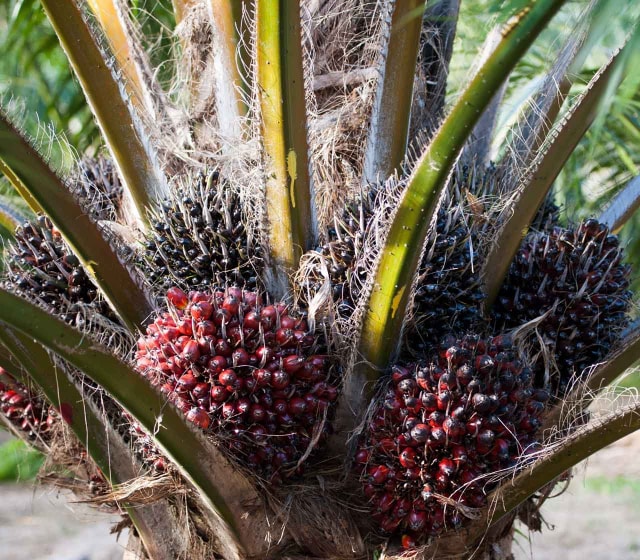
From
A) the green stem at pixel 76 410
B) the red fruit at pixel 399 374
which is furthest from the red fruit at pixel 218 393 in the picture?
the red fruit at pixel 399 374

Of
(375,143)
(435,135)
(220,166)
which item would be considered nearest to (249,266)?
(220,166)

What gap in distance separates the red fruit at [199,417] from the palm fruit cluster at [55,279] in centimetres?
44

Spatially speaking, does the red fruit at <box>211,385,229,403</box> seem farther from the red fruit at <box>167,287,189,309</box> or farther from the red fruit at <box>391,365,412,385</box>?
the red fruit at <box>391,365,412,385</box>

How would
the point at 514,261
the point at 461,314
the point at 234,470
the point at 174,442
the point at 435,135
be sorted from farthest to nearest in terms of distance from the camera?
the point at 514,261, the point at 461,314, the point at 234,470, the point at 174,442, the point at 435,135

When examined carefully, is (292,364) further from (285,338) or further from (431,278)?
(431,278)

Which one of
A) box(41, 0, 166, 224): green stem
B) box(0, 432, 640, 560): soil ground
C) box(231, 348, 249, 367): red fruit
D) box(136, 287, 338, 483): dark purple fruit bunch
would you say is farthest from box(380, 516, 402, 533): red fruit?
box(0, 432, 640, 560): soil ground

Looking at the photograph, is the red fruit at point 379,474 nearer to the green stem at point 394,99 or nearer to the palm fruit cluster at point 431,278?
the palm fruit cluster at point 431,278

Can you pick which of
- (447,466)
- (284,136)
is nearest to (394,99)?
(284,136)

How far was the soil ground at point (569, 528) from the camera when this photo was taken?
603cm

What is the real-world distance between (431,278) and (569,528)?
19.4 ft

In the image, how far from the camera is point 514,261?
1.95 m

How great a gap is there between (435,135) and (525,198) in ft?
1.87

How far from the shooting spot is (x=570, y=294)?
1.86 metres

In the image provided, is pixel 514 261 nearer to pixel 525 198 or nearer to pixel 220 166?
pixel 525 198
